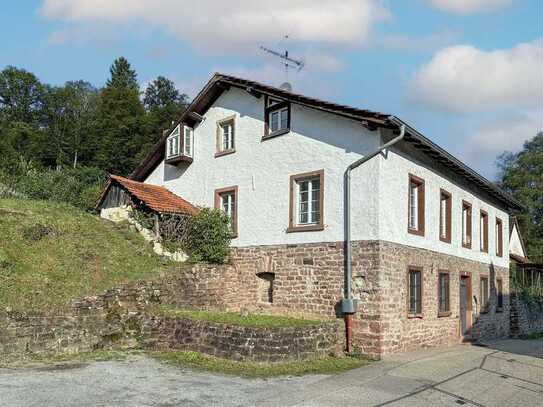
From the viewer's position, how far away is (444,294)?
17453 mm

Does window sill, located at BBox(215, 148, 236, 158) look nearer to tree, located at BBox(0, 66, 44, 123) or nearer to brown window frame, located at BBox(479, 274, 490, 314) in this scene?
brown window frame, located at BBox(479, 274, 490, 314)

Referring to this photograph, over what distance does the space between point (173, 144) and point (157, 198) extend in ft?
8.04

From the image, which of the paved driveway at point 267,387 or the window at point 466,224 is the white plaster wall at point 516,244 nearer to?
the window at point 466,224

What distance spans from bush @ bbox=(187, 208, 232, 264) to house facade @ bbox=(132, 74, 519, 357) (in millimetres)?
385

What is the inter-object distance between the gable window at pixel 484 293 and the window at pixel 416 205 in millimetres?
6327

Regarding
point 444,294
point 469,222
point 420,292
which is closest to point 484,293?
point 469,222

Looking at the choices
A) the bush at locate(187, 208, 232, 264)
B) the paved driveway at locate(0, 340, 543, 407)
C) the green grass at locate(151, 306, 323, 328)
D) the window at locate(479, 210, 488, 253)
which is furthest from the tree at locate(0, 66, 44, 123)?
→ the paved driveway at locate(0, 340, 543, 407)

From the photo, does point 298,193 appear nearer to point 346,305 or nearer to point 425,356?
point 346,305

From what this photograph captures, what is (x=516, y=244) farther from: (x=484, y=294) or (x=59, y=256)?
(x=59, y=256)

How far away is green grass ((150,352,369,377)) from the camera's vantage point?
10.9 meters

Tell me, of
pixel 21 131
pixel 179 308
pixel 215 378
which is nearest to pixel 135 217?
pixel 179 308

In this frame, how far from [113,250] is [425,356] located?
8.82 m

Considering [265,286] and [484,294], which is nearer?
[265,286]

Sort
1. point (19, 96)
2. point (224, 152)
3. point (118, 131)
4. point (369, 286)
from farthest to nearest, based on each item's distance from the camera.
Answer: point (19, 96)
point (118, 131)
point (224, 152)
point (369, 286)
